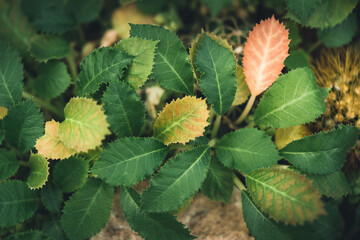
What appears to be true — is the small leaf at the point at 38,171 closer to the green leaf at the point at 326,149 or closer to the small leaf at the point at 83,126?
the small leaf at the point at 83,126

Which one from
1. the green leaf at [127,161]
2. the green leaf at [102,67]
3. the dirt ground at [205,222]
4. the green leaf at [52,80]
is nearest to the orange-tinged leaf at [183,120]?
the green leaf at [127,161]

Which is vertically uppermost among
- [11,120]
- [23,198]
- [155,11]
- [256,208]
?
[155,11]

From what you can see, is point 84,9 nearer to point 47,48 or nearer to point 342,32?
point 47,48

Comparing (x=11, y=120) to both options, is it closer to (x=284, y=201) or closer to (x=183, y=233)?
(x=183, y=233)

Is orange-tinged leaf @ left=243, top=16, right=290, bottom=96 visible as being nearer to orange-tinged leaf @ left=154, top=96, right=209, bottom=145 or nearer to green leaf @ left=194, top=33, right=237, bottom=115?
green leaf @ left=194, top=33, right=237, bottom=115

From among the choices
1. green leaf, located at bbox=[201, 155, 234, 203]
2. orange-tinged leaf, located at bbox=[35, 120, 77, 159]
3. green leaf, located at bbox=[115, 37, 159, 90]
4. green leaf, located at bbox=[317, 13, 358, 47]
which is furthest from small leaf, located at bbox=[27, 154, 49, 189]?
green leaf, located at bbox=[317, 13, 358, 47]

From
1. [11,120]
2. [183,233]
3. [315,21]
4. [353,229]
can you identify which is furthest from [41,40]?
[353,229]

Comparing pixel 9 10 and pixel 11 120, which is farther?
pixel 9 10
